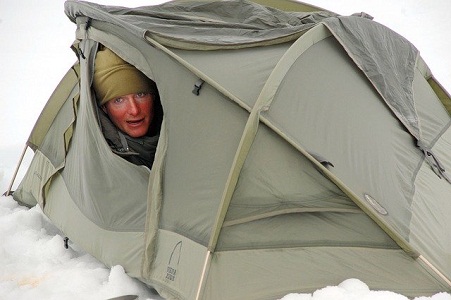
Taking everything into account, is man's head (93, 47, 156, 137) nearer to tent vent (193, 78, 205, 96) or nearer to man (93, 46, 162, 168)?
man (93, 46, 162, 168)

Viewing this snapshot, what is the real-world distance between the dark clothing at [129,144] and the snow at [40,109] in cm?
69

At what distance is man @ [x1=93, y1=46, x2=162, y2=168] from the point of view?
174 inches

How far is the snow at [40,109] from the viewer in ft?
12.8

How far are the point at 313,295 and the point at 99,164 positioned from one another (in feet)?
5.30

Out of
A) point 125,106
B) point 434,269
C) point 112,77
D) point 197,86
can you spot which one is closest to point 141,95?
point 125,106

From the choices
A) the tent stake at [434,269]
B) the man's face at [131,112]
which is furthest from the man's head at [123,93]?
the tent stake at [434,269]

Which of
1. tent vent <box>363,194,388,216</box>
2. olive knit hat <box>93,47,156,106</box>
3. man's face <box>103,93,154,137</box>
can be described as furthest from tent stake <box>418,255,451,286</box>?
olive knit hat <box>93,47,156,106</box>

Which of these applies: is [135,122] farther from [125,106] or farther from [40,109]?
[40,109]

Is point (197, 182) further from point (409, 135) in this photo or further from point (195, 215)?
point (409, 135)

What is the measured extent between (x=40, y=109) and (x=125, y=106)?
5.45m

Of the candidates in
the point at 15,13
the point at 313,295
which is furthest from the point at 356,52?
the point at 15,13

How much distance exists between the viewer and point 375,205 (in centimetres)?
342

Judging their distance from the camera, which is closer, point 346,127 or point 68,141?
point 346,127

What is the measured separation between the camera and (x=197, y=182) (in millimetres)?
3699
